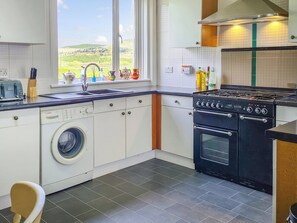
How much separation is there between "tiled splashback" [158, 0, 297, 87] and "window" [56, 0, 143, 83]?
1.16 feet

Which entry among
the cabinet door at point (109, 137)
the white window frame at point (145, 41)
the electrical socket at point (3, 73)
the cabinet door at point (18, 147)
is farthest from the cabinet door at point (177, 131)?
the electrical socket at point (3, 73)

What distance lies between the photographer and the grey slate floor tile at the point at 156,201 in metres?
2.76

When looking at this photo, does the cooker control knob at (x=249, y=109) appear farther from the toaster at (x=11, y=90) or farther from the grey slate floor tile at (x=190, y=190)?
the toaster at (x=11, y=90)

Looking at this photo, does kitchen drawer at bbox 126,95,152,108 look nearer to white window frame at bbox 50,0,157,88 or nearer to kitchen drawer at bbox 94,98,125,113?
kitchen drawer at bbox 94,98,125,113

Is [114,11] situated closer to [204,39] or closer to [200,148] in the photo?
[204,39]

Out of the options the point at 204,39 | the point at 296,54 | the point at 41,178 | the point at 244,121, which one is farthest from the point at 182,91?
the point at 41,178

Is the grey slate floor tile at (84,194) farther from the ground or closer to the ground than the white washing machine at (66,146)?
closer to the ground

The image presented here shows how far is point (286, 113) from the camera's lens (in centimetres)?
297

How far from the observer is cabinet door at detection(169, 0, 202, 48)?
12.8 feet

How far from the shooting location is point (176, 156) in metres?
4.16

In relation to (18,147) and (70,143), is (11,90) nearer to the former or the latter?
(18,147)

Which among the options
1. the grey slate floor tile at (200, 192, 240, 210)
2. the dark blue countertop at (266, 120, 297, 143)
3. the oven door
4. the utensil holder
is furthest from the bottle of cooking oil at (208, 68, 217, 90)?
the dark blue countertop at (266, 120, 297, 143)

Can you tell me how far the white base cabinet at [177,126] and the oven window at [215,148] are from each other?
8.7 inches

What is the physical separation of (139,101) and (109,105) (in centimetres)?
48
